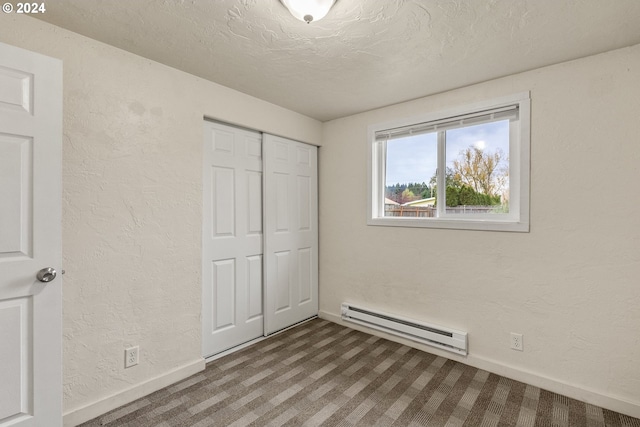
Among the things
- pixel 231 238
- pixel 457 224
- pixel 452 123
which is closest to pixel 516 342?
pixel 457 224

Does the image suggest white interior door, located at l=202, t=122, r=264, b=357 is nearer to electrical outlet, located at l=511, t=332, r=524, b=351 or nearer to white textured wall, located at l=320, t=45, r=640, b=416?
white textured wall, located at l=320, t=45, r=640, b=416

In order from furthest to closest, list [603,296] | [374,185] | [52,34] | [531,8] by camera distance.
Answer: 1. [374,185]
2. [603,296]
3. [52,34]
4. [531,8]

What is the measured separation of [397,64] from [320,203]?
1.76 m

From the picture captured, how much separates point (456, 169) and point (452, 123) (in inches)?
15.6

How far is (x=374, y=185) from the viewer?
3094 millimetres

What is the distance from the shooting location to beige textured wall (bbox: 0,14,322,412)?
5.72ft

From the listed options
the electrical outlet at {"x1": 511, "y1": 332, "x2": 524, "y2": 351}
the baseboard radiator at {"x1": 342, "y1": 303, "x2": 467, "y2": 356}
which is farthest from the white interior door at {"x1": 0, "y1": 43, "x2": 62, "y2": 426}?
the electrical outlet at {"x1": 511, "y1": 332, "x2": 524, "y2": 351}

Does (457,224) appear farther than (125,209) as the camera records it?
Yes

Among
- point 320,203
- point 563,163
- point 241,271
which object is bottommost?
point 241,271

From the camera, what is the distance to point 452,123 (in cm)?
259

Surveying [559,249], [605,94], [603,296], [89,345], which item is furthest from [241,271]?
[605,94]

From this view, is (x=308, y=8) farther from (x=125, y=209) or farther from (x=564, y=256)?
(x=564, y=256)

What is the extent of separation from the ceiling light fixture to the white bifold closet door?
1.34 m

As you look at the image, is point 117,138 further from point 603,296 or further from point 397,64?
point 603,296
